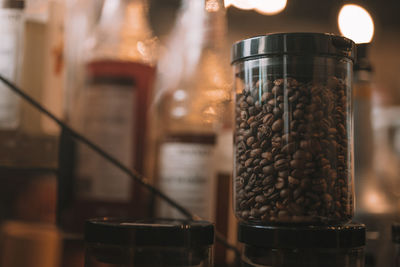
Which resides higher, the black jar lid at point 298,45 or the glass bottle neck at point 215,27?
the glass bottle neck at point 215,27

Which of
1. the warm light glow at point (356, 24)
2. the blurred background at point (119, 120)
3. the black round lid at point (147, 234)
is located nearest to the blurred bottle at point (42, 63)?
the blurred background at point (119, 120)

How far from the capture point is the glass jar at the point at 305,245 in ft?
1.03

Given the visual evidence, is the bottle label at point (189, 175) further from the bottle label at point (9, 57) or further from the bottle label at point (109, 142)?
the bottle label at point (9, 57)

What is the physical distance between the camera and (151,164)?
654 millimetres

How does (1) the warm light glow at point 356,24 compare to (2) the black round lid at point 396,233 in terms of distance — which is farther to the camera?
(1) the warm light glow at point 356,24

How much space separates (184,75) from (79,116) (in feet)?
0.51

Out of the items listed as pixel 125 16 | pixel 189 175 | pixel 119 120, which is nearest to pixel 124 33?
pixel 125 16

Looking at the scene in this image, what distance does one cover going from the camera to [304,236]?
0.31m

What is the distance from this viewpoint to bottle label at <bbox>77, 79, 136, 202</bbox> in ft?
1.92

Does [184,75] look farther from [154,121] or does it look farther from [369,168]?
[369,168]

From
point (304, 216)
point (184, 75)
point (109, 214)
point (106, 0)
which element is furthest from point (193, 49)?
point (304, 216)

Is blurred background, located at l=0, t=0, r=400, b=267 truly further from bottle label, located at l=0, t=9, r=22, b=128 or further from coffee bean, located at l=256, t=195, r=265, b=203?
coffee bean, located at l=256, t=195, r=265, b=203

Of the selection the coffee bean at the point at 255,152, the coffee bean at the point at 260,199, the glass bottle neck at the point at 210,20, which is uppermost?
the glass bottle neck at the point at 210,20

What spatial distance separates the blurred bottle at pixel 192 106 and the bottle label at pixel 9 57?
174mm
